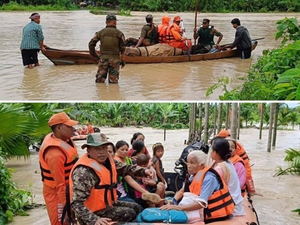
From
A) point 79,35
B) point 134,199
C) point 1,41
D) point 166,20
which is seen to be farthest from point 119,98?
point 79,35

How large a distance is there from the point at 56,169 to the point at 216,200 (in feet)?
3.95

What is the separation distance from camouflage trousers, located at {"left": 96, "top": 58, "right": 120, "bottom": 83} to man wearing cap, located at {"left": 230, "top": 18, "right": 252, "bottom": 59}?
399cm

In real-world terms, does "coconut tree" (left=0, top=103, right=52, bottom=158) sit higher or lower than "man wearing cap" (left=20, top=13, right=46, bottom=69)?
lower

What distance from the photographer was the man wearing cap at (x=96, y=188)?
11.7 ft

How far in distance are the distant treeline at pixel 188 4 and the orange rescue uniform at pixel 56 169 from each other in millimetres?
30258

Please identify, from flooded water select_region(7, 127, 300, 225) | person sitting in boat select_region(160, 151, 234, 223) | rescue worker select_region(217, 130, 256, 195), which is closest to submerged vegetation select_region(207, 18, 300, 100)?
rescue worker select_region(217, 130, 256, 195)

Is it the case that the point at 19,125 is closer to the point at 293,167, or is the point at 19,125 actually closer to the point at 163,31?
the point at 293,167

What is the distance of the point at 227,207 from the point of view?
4008mm

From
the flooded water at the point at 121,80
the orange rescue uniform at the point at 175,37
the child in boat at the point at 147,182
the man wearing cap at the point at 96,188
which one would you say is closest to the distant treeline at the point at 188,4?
the flooded water at the point at 121,80

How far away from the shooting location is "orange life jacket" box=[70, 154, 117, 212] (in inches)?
144

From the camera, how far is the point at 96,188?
12.1 ft

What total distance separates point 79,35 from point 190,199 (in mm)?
15492

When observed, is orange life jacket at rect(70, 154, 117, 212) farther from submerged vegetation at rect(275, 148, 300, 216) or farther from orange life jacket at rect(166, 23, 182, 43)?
orange life jacket at rect(166, 23, 182, 43)

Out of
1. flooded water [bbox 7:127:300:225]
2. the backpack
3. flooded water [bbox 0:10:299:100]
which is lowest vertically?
flooded water [bbox 7:127:300:225]
